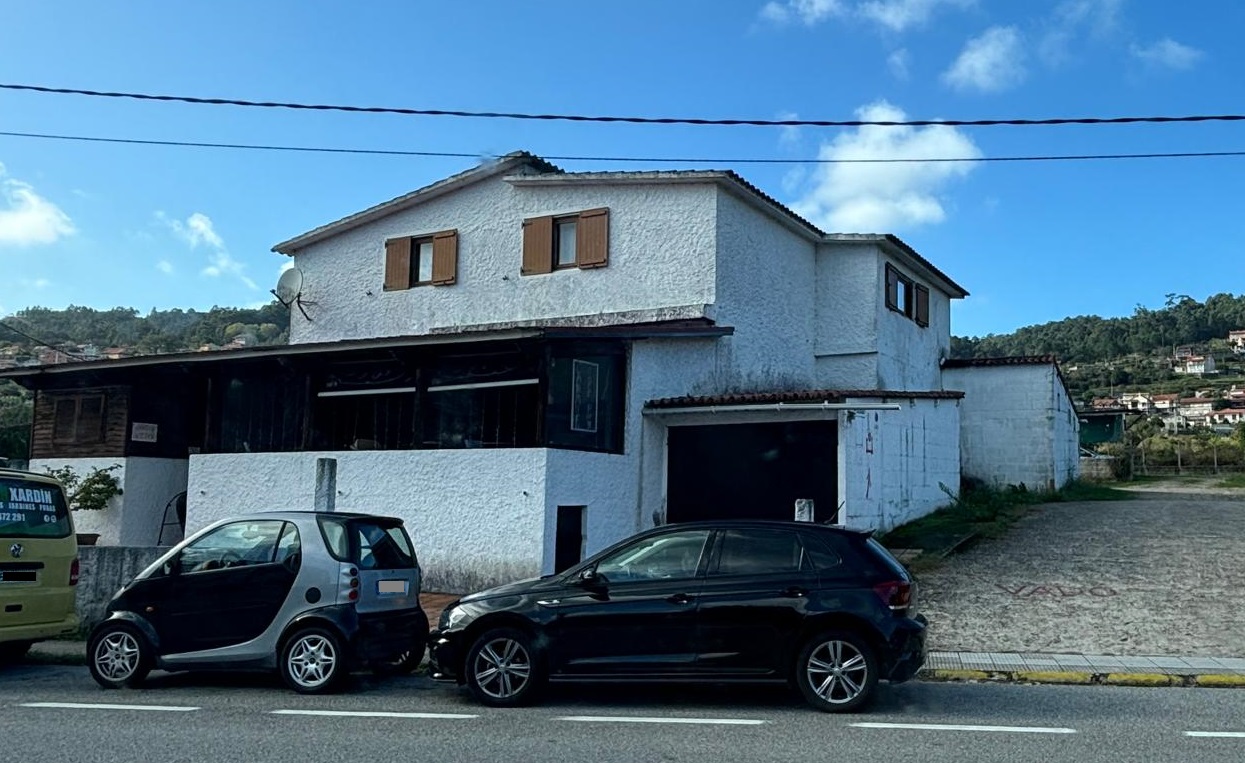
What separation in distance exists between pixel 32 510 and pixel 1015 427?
65.5 feet

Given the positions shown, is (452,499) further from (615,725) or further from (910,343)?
(910,343)

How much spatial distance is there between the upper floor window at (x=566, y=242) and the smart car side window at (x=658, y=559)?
36.5ft

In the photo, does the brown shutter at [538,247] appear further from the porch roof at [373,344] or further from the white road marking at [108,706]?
the white road marking at [108,706]

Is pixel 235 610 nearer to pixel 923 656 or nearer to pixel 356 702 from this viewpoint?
pixel 356 702

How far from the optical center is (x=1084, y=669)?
30.8 ft

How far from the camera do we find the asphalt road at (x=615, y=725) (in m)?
6.29

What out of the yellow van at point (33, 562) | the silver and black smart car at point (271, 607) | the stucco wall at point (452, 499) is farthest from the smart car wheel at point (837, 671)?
the yellow van at point (33, 562)

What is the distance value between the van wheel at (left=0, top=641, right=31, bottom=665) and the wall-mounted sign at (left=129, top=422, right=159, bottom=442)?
8.15 m

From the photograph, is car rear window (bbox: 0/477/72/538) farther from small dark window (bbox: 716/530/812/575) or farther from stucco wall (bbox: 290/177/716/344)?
stucco wall (bbox: 290/177/716/344)

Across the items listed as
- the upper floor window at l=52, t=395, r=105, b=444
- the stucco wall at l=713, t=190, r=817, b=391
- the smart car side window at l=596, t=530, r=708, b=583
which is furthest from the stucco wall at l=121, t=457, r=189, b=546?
the smart car side window at l=596, t=530, r=708, b=583

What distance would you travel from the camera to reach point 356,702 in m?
8.15

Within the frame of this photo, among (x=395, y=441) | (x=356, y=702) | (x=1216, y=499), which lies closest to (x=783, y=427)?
(x=395, y=441)

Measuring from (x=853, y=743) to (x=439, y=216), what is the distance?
1657 cm

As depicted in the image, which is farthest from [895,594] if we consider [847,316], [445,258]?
[445,258]
